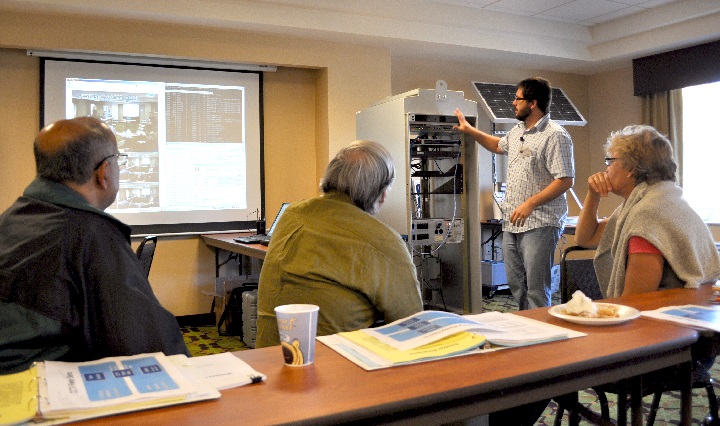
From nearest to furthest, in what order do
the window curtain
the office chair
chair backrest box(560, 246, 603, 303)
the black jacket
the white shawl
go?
the black jacket, the office chair, the white shawl, chair backrest box(560, 246, 603, 303), the window curtain

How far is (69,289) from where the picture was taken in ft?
4.05

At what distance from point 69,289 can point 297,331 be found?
521 mm

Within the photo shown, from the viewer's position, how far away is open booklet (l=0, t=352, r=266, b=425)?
2.79ft

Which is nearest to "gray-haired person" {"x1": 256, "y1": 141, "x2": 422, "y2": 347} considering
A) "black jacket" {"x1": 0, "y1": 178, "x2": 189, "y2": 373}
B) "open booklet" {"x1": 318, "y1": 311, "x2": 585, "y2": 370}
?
"open booklet" {"x1": 318, "y1": 311, "x2": 585, "y2": 370}

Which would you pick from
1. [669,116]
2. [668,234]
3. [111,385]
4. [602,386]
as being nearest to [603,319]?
[602,386]

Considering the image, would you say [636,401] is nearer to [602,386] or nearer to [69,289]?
[602,386]

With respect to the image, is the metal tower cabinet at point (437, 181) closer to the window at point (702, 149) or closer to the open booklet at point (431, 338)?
the open booklet at point (431, 338)

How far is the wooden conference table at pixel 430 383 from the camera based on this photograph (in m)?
0.90

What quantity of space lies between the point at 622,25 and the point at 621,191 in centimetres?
432

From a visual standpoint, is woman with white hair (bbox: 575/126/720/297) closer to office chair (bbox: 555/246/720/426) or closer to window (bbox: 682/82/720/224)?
office chair (bbox: 555/246/720/426)

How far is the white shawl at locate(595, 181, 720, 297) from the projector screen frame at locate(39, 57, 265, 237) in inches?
140

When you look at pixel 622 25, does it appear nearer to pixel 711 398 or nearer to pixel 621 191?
pixel 621 191

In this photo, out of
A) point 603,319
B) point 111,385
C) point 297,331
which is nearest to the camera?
point 111,385

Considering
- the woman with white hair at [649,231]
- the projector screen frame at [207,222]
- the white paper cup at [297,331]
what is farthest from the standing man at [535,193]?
the projector screen frame at [207,222]
